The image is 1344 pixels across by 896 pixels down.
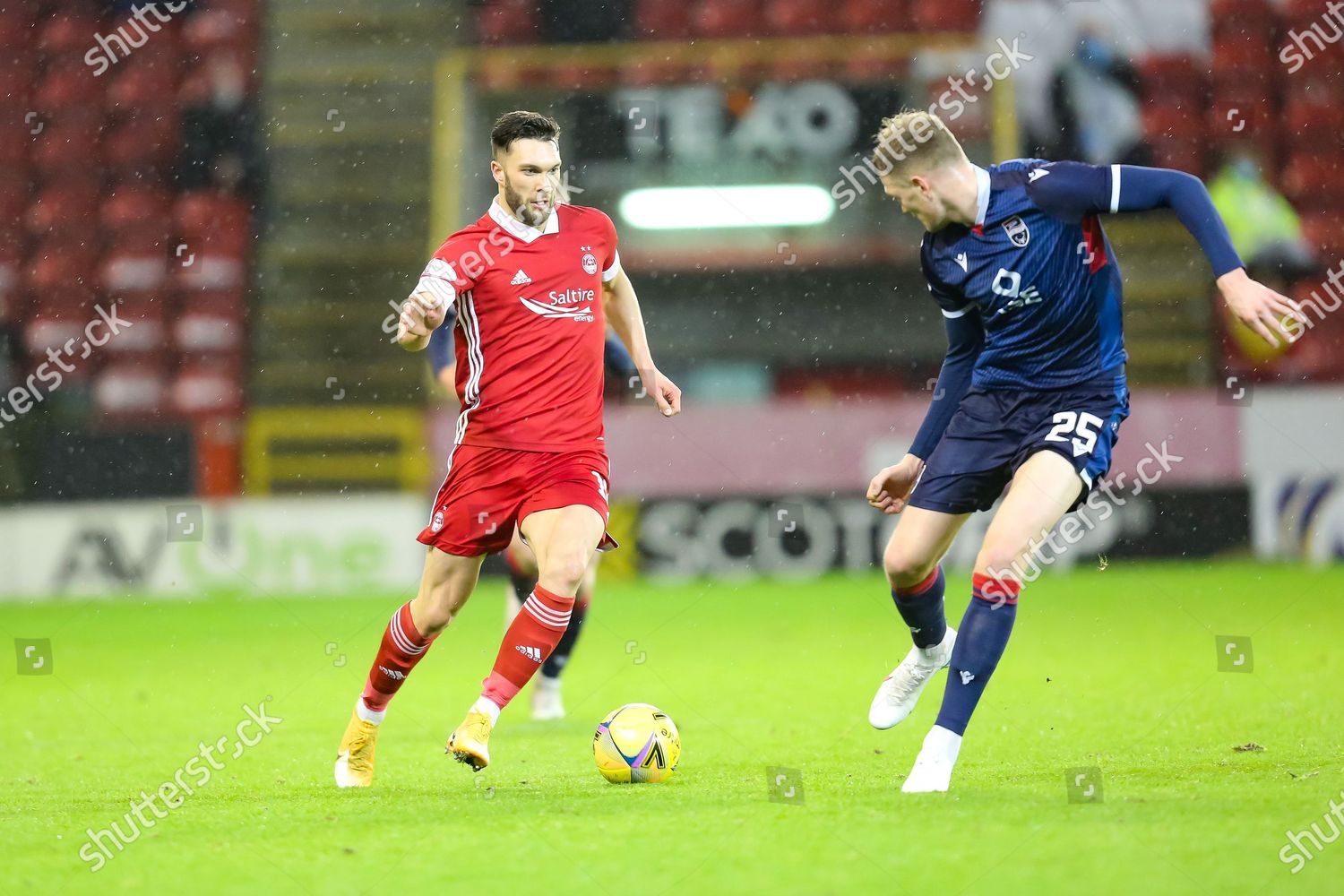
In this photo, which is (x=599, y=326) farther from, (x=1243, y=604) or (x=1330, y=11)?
(x=1330, y=11)

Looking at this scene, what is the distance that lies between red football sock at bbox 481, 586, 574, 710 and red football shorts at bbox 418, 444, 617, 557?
0.80ft

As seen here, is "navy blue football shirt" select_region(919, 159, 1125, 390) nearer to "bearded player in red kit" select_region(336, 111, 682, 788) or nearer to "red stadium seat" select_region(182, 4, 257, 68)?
"bearded player in red kit" select_region(336, 111, 682, 788)

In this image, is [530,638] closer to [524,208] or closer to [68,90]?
[524,208]

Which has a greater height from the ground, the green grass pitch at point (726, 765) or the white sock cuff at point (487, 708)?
the white sock cuff at point (487, 708)

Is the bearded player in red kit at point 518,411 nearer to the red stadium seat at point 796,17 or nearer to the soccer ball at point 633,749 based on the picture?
the soccer ball at point 633,749

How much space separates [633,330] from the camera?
17.7 feet

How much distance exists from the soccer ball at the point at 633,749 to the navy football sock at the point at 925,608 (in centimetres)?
92

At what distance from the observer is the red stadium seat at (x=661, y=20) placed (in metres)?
16.3

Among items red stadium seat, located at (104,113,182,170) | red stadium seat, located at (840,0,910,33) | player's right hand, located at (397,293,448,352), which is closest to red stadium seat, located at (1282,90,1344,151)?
red stadium seat, located at (840,0,910,33)

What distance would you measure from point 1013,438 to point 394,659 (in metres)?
1.96

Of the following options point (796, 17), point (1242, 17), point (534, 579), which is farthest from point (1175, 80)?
point (534, 579)


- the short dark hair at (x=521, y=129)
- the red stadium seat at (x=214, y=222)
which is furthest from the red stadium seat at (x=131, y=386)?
the short dark hair at (x=521, y=129)

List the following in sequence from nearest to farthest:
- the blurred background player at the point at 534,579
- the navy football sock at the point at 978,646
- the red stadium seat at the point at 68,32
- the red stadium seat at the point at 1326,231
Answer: the navy football sock at the point at 978,646
the blurred background player at the point at 534,579
the red stadium seat at the point at 1326,231
the red stadium seat at the point at 68,32

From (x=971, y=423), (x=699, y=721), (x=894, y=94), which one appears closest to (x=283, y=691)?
(x=699, y=721)
